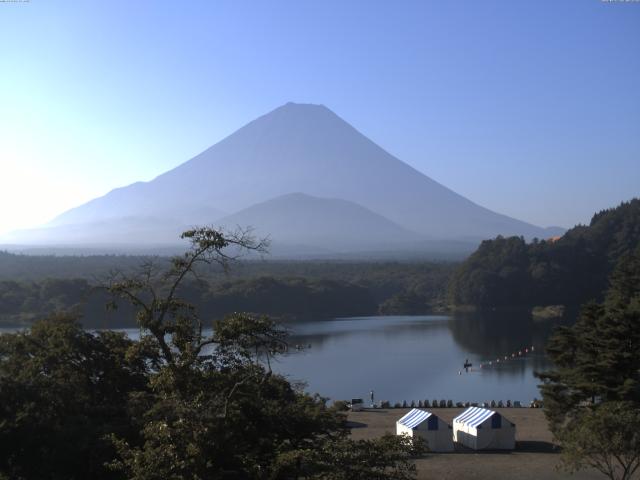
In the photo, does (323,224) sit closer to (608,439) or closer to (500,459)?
(500,459)

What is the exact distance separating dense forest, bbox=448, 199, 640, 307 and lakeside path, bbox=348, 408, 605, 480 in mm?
26436

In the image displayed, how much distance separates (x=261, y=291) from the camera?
1388 inches

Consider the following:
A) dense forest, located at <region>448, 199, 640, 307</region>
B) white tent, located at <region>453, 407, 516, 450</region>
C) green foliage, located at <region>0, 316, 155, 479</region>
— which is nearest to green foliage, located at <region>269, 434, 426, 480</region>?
green foliage, located at <region>0, 316, 155, 479</region>

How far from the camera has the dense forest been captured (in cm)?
3853

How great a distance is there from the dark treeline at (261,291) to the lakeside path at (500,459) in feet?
33.2

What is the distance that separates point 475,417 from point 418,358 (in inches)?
477

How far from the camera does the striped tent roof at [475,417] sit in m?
10.9

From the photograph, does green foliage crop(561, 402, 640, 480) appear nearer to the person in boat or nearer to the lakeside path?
the lakeside path

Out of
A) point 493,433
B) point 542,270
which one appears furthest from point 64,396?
point 542,270

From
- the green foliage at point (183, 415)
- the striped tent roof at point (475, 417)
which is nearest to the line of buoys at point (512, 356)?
the striped tent roof at point (475, 417)

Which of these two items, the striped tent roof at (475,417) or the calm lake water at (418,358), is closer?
the striped tent roof at (475,417)

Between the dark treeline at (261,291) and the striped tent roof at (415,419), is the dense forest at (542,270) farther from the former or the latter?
the striped tent roof at (415,419)

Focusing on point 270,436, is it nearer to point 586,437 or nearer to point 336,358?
point 586,437

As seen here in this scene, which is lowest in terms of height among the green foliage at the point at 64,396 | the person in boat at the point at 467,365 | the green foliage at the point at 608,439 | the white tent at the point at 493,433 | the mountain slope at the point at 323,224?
the person in boat at the point at 467,365
